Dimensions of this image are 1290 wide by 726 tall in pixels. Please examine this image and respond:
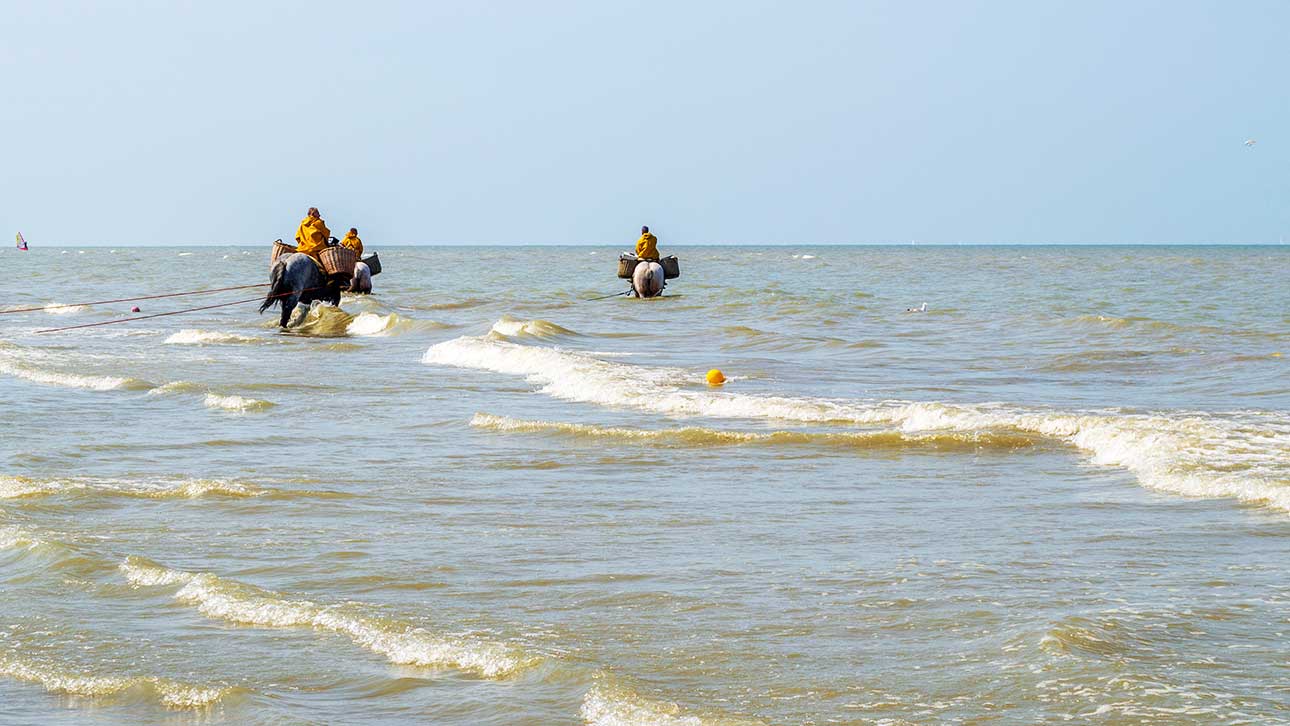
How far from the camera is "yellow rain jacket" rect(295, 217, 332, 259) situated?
25.0m

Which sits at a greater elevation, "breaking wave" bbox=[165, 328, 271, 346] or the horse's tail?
the horse's tail

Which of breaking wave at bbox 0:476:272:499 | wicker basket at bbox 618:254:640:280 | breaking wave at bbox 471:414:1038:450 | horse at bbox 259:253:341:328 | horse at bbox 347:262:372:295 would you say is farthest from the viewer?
wicker basket at bbox 618:254:640:280

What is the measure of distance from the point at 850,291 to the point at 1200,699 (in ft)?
136

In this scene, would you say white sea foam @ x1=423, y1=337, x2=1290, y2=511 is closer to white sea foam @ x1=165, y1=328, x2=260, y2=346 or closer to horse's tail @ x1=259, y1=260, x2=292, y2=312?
white sea foam @ x1=165, y1=328, x2=260, y2=346

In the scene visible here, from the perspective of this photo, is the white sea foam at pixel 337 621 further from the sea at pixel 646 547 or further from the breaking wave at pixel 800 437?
the breaking wave at pixel 800 437

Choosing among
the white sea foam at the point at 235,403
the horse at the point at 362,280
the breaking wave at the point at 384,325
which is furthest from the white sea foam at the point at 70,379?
the horse at the point at 362,280

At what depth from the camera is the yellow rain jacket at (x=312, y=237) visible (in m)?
25.0

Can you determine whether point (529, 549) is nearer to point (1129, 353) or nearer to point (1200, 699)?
point (1200, 699)

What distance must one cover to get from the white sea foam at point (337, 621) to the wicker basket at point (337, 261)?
18401mm

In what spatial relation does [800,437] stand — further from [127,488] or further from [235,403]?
[235,403]

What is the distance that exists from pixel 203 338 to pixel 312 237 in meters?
2.51

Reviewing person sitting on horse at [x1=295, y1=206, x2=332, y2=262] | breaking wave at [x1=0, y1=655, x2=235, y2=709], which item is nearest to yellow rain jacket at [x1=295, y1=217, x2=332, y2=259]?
person sitting on horse at [x1=295, y1=206, x2=332, y2=262]

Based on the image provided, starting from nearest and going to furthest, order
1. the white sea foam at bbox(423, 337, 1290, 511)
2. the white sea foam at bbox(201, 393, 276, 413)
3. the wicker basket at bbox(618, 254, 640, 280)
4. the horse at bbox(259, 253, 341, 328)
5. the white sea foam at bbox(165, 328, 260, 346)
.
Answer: the white sea foam at bbox(423, 337, 1290, 511)
the white sea foam at bbox(201, 393, 276, 413)
the white sea foam at bbox(165, 328, 260, 346)
the horse at bbox(259, 253, 341, 328)
the wicker basket at bbox(618, 254, 640, 280)

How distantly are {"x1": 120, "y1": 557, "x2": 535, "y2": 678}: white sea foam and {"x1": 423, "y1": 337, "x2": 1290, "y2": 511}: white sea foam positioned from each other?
5045 mm
